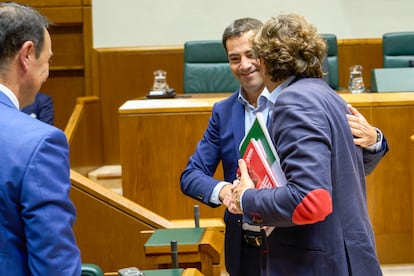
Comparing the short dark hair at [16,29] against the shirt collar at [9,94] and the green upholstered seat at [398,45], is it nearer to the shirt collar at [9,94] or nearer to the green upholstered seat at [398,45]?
the shirt collar at [9,94]

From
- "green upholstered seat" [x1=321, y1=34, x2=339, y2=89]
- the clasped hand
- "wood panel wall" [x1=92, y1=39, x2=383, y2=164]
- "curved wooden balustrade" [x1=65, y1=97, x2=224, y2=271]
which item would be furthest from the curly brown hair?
"wood panel wall" [x1=92, y1=39, x2=383, y2=164]

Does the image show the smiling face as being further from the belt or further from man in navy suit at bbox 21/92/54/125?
man in navy suit at bbox 21/92/54/125

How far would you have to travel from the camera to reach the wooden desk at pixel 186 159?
341 cm

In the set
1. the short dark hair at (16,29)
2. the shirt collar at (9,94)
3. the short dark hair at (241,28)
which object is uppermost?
the short dark hair at (16,29)

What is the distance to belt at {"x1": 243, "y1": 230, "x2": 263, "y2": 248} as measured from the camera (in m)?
2.01

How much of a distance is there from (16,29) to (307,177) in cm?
68

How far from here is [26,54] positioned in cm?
141

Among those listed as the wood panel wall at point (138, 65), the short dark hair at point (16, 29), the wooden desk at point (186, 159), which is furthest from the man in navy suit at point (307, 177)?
the wood panel wall at point (138, 65)

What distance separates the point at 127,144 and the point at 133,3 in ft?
9.05

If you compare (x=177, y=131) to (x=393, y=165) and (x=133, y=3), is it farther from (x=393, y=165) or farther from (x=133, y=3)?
(x=133, y=3)

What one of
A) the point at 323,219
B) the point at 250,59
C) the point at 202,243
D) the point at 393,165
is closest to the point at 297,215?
the point at 323,219

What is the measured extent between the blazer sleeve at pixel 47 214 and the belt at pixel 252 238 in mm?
789

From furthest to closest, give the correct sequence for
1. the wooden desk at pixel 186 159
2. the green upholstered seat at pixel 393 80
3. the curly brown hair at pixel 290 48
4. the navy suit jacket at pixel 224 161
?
the green upholstered seat at pixel 393 80 < the wooden desk at pixel 186 159 < the navy suit jacket at pixel 224 161 < the curly brown hair at pixel 290 48

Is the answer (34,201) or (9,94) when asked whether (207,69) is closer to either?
(9,94)
